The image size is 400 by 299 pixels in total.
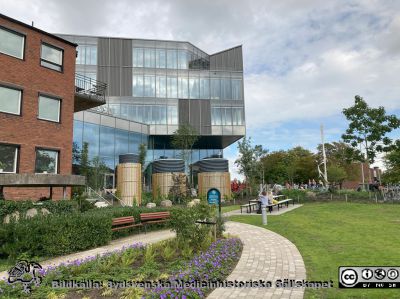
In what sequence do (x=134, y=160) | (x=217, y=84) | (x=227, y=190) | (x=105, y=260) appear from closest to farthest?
(x=105, y=260) < (x=134, y=160) < (x=227, y=190) < (x=217, y=84)

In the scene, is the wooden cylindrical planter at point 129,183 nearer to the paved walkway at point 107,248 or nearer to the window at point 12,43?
the window at point 12,43

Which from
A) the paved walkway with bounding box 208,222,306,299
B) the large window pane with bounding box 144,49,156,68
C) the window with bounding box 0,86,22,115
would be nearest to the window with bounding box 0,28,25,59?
the window with bounding box 0,86,22,115

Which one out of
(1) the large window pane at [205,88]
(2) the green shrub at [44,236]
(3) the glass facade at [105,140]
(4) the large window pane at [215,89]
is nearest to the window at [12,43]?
(2) the green shrub at [44,236]

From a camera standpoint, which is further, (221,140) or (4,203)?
(221,140)

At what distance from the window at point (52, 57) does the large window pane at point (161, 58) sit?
30971mm

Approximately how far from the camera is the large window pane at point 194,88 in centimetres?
4975

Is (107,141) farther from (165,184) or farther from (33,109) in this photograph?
(33,109)

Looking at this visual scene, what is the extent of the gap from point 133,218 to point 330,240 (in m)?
7.30

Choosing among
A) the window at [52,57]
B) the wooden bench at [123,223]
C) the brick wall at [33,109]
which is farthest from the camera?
the window at [52,57]

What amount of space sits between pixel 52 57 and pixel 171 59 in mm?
32589

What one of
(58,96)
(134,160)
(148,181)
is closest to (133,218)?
(58,96)

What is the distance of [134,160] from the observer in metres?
29.8

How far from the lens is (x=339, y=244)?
984 cm

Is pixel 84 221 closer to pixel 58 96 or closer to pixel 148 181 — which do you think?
pixel 58 96
